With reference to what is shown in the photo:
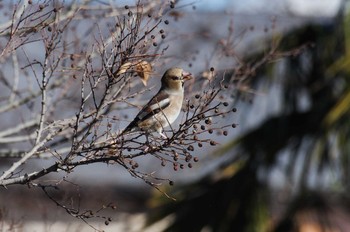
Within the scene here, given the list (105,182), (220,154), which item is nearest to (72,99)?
(220,154)

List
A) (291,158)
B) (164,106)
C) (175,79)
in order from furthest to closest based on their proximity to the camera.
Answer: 1. (291,158)
2. (175,79)
3. (164,106)

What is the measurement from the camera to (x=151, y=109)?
16.5 ft

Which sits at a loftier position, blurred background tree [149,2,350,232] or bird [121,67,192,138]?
blurred background tree [149,2,350,232]

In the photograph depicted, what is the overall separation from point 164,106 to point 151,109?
0.14 metres

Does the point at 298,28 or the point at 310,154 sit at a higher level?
the point at 298,28

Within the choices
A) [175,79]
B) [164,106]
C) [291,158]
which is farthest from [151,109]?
[291,158]

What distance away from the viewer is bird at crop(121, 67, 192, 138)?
4887 millimetres

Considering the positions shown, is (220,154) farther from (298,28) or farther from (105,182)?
(105,182)

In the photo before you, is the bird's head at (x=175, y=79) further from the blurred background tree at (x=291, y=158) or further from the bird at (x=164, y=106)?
the blurred background tree at (x=291, y=158)

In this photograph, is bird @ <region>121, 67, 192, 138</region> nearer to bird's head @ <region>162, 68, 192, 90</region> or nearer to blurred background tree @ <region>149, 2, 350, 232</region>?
bird's head @ <region>162, 68, 192, 90</region>

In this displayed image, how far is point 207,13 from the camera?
1460 cm

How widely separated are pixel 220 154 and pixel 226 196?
42cm

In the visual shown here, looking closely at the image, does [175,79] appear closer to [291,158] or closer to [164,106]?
[164,106]

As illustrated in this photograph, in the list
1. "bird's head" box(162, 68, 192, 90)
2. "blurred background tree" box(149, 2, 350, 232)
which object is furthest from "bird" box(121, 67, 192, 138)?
"blurred background tree" box(149, 2, 350, 232)
